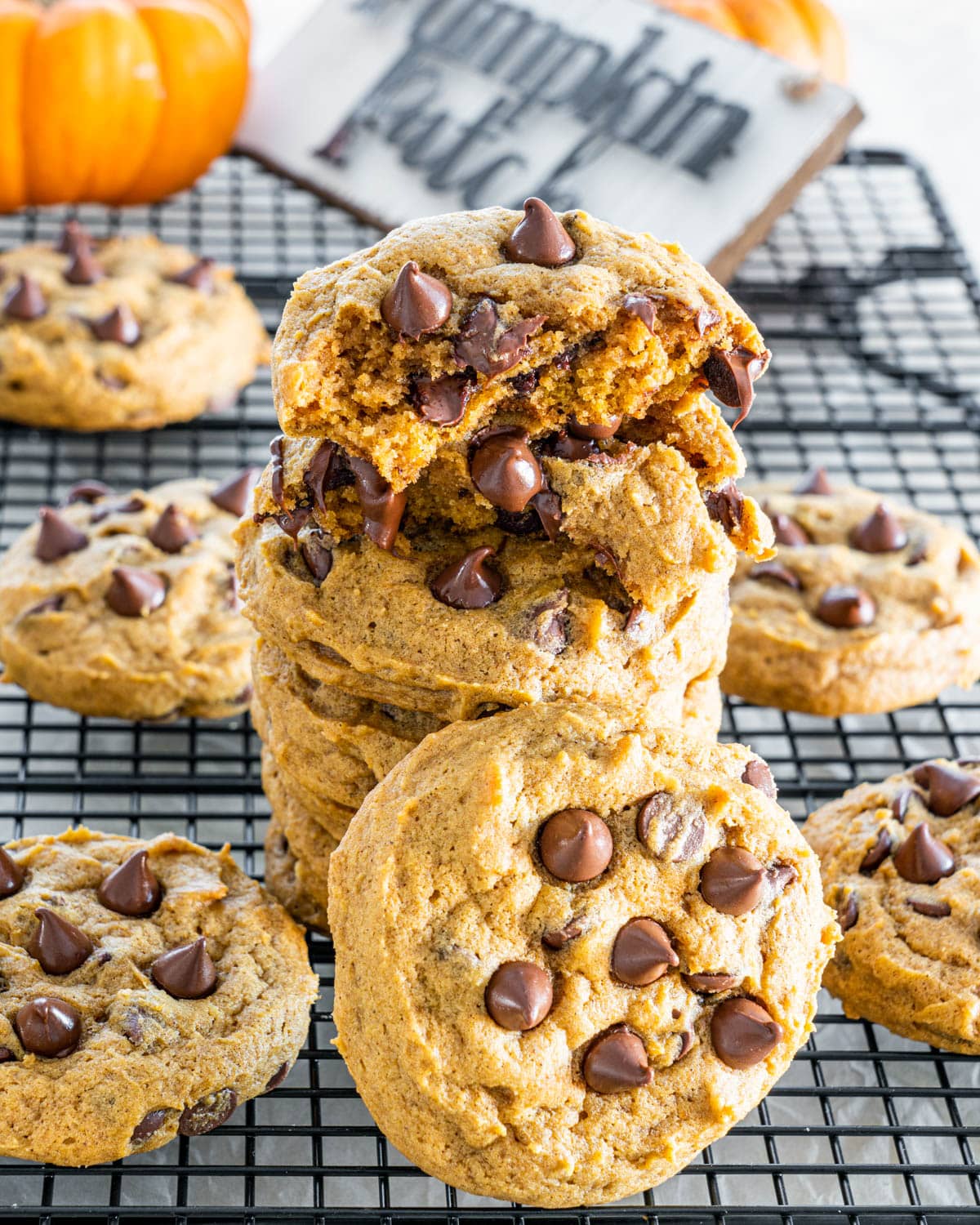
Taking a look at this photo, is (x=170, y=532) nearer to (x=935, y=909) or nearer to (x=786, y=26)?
(x=935, y=909)

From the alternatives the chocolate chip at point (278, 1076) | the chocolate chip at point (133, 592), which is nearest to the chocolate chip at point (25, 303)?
the chocolate chip at point (133, 592)

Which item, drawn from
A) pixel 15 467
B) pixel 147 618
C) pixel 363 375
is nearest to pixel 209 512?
pixel 147 618

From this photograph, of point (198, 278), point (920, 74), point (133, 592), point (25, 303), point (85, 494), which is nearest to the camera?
point (133, 592)

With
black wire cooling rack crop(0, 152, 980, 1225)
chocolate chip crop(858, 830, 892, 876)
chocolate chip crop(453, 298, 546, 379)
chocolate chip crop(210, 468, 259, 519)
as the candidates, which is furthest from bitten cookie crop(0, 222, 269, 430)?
chocolate chip crop(858, 830, 892, 876)

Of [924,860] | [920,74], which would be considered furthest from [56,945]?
[920,74]

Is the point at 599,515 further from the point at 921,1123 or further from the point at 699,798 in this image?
the point at 921,1123

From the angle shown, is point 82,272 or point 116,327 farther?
point 82,272
